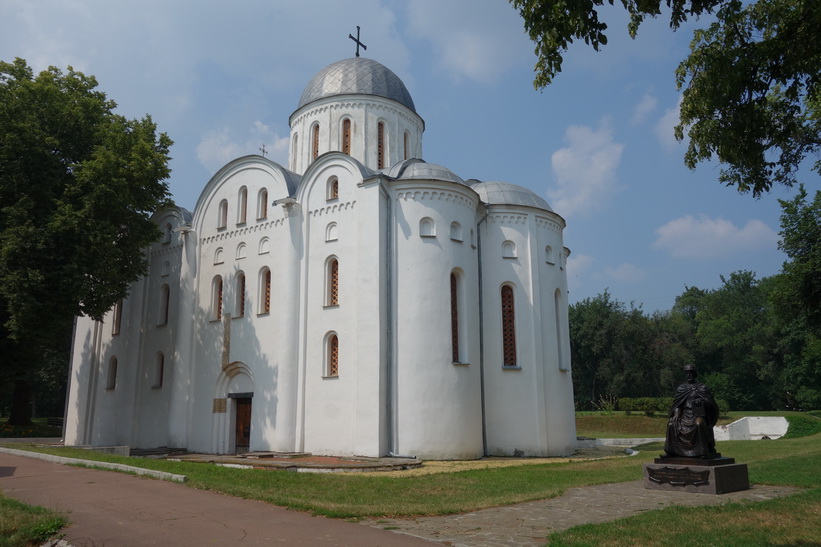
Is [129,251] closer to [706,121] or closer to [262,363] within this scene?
[262,363]

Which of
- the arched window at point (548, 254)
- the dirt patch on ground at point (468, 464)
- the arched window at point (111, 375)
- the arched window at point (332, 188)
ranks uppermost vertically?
the arched window at point (332, 188)

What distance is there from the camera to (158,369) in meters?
25.1

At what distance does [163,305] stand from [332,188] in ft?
31.0

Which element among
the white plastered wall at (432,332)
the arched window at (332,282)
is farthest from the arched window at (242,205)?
the white plastered wall at (432,332)

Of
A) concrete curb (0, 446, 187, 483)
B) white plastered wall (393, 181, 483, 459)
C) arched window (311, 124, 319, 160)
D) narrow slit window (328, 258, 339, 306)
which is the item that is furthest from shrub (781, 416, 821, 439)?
concrete curb (0, 446, 187, 483)

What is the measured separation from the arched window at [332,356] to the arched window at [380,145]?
25.8ft

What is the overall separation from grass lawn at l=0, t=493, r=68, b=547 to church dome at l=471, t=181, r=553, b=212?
1826 centimetres

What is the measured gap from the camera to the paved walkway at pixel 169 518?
274 inches

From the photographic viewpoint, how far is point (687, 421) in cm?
1151

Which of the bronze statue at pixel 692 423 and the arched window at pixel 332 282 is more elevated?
the arched window at pixel 332 282

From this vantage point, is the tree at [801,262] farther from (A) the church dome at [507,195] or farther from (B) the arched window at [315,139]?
(B) the arched window at [315,139]

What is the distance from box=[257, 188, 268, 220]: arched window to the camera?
23.8 m

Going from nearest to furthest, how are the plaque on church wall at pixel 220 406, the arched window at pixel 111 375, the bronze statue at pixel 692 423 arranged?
the bronze statue at pixel 692 423 → the plaque on church wall at pixel 220 406 → the arched window at pixel 111 375

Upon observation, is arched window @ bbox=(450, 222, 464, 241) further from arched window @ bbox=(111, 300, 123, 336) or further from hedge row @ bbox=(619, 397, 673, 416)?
hedge row @ bbox=(619, 397, 673, 416)
